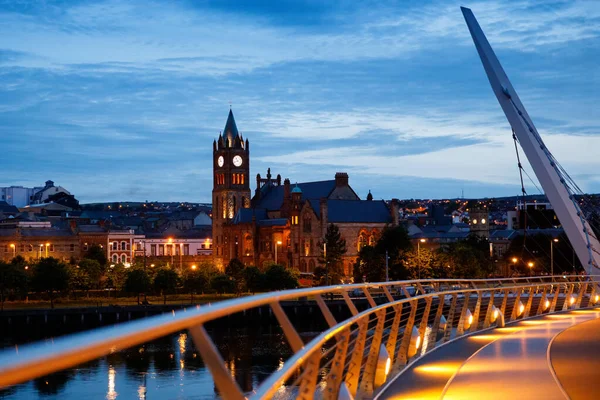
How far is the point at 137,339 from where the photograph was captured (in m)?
2.13

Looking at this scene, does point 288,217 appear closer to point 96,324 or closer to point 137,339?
point 96,324

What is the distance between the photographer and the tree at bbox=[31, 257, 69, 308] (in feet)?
281

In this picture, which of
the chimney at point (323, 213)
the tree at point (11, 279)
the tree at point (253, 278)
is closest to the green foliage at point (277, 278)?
the tree at point (253, 278)

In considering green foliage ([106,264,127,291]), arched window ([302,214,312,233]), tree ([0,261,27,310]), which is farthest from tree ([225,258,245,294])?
tree ([0,261,27,310])

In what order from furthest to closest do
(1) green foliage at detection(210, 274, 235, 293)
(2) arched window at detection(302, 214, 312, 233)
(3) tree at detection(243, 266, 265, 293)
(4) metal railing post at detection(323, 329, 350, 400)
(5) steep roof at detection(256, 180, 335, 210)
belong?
(5) steep roof at detection(256, 180, 335, 210), (2) arched window at detection(302, 214, 312, 233), (3) tree at detection(243, 266, 265, 293), (1) green foliage at detection(210, 274, 235, 293), (4) metal railing post at detection(323, 329, 350, 400)

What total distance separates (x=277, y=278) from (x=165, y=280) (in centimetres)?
986

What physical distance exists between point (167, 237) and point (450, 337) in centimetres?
14365

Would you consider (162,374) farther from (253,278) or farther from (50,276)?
(253,278)

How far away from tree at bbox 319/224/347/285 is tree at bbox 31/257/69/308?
26483 millimetres

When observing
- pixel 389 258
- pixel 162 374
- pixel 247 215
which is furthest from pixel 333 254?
pixel 162 374

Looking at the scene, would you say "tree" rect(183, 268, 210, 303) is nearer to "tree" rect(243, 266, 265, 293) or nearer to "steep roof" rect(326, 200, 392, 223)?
"tree" rect(243, 266, 265, 293)

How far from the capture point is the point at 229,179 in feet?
454

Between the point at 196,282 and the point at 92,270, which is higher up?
the point at 92,270

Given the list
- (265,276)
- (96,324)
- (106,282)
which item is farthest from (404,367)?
(106,282)
